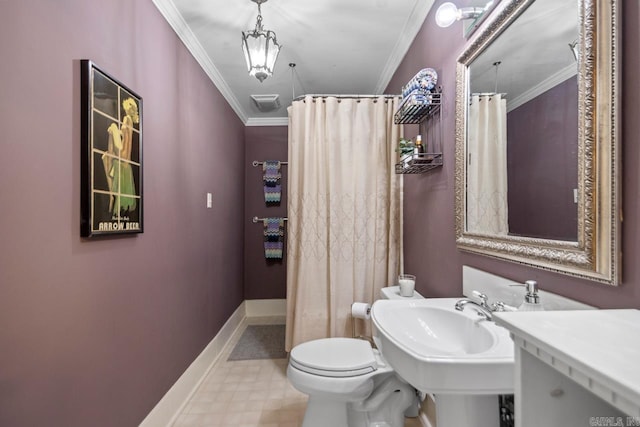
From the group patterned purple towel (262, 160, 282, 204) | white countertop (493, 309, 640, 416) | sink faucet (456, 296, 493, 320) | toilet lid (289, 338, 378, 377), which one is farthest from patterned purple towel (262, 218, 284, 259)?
white countertop (493, 309, 640, 416)

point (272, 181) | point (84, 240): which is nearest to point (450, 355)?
point (84, 240)

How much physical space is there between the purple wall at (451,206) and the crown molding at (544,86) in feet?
0.42

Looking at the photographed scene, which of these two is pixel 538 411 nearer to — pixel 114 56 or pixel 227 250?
pixel 114 56

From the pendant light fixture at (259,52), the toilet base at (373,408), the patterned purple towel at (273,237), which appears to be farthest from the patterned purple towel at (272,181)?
the toilet base at (373,408)

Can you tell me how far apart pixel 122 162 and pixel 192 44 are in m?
1.16

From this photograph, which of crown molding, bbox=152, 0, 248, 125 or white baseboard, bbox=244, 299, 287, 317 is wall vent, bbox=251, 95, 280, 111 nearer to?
crown molding, bbox=152, 0, 248, 125

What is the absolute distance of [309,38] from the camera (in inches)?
74.4

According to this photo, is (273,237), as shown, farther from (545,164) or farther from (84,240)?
(545,164)

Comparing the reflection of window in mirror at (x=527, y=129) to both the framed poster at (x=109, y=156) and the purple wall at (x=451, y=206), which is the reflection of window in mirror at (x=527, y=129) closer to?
the purple wall at (x=451, y=206)

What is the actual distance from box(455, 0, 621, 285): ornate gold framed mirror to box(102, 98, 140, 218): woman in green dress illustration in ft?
4.87

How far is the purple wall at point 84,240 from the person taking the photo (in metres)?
0.77

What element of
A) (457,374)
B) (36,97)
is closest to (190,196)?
(36,97)

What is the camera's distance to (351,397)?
52.4 inches

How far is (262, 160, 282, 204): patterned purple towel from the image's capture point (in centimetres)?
323
